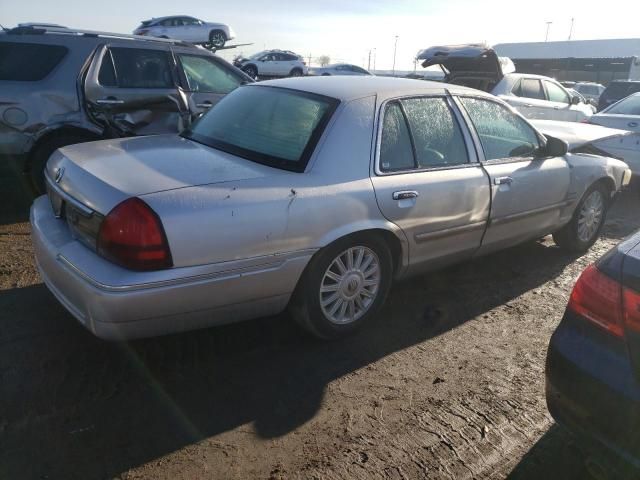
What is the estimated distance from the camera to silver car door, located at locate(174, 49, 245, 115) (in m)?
6.16

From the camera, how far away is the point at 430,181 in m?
3.56

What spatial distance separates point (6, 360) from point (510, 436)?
2.64 m

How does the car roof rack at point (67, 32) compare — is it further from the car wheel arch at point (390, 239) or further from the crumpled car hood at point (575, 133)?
the crumpled car hood at point (575, 133)

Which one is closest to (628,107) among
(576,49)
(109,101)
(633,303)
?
(109,101)

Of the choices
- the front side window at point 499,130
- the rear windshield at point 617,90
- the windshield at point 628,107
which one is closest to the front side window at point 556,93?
the windshield at point 628,107

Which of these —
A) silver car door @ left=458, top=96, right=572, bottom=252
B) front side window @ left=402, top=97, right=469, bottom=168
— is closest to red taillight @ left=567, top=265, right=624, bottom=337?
front side window @ left=402, top=97, right=469, bottom=168

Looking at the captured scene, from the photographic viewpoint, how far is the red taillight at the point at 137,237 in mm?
2533

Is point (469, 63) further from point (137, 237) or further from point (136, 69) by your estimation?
point (137, 237)

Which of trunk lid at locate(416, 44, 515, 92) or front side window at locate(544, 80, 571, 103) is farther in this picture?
front side window at locate(544, 80, 571, 103)

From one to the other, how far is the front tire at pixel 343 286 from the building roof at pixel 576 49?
153 ft

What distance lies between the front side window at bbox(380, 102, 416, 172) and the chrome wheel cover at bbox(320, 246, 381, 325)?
0.56m

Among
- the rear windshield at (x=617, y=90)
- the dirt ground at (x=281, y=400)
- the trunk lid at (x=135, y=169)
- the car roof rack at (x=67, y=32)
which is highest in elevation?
the car roof rack at (x=67, y=32)

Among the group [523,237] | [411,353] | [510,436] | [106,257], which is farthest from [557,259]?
[106,257]

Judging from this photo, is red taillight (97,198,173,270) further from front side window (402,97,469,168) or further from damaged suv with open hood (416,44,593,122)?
damaged suv with open hood (416,44,593,122)
